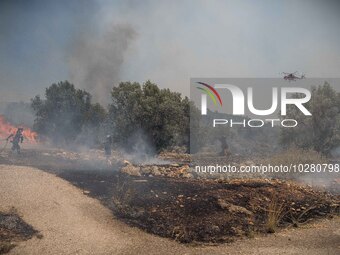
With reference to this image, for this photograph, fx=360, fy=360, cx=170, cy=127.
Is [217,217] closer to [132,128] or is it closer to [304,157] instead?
[304,157]

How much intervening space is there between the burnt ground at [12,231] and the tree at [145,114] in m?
17.4

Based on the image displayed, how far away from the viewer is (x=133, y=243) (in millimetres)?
10617

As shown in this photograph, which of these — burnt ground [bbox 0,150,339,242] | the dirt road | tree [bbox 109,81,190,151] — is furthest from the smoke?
the dirt road

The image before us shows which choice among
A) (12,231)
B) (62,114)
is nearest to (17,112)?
(62,114)

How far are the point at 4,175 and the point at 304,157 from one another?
1623 centimetres

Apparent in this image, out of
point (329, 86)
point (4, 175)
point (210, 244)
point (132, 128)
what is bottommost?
point (210, 244)

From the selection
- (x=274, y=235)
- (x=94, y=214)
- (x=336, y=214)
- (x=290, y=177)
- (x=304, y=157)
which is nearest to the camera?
(x=274, y=235)

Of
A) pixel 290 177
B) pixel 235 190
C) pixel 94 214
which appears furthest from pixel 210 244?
pixel 290 177

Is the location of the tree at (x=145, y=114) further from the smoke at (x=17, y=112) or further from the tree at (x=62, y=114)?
the smoke at (x=17, y=112)

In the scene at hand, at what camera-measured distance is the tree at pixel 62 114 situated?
39.9 meters

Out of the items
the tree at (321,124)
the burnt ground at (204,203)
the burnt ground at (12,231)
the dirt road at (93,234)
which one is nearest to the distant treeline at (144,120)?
the tree at (321,124)

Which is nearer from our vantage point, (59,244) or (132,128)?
(59,244)

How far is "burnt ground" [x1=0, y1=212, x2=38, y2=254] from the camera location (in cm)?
989

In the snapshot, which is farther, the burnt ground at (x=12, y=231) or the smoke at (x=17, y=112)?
the smoke at (x=17, y=112)
